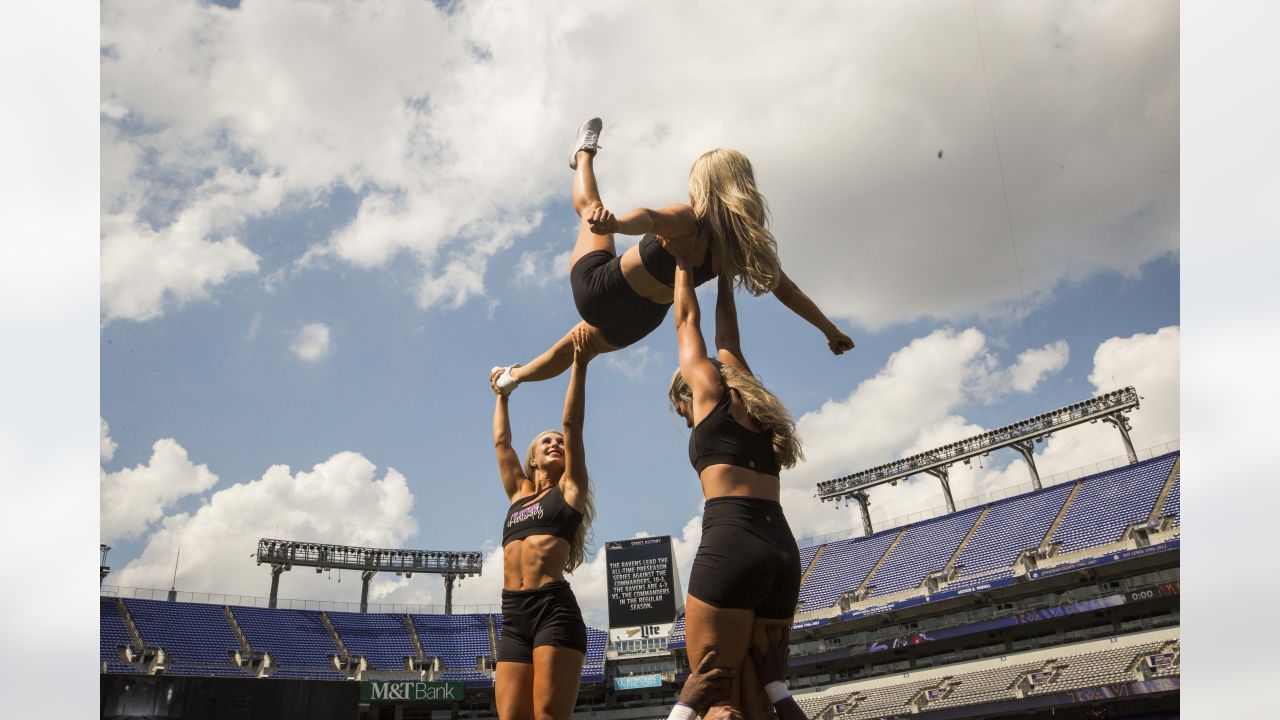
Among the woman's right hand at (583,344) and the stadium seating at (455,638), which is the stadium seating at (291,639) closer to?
the stadium seating at (455,638)

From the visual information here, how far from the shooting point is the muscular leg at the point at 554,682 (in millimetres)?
4051

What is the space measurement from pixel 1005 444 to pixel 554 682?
32753 millimetres

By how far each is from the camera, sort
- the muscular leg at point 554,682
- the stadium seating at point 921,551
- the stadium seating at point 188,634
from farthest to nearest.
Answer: the stadium seating at point 921,551
the stadium seating at point 188,634
the muscular leg at point 554,682

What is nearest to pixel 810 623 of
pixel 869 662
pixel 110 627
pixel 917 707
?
pixel 869 662

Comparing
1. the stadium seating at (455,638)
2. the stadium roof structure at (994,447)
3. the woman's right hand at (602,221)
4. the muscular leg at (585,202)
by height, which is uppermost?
the stadium roof structure at (994,447)

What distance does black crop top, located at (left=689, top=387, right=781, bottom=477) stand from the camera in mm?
2541

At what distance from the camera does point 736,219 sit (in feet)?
10.2

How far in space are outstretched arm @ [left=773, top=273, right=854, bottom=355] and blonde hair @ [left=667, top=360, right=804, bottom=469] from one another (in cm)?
71

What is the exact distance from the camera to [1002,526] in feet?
99.9

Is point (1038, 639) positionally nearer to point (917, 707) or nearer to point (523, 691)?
point (917, 707)

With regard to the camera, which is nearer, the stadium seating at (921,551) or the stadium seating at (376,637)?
the stadium seating at (921,551)

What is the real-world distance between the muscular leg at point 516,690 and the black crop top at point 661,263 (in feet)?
7.47

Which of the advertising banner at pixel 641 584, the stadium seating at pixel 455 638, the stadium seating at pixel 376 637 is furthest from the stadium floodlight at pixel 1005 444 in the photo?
the stadium seating at pixel 376 637

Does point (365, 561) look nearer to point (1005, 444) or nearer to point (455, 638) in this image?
point (455, 638)
